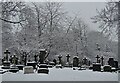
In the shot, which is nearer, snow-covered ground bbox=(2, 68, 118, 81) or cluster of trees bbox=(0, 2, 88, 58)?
snow-covered ground bbox=(2, 68, 118, 81)

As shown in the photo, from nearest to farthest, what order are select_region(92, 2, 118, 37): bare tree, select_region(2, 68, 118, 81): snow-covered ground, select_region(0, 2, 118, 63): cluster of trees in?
select_region(2, 68, 118, 81): snow-covered ground
select_region(92, 2, 118, 37): bare tree
select_region(0, 2, 118, 63): cluster of trees

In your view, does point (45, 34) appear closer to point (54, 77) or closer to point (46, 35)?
point (46, 35)

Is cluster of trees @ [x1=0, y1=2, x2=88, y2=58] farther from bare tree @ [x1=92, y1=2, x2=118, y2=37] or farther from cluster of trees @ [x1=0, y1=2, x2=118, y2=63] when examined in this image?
bare tree @ [x1=92, y1=2, x2=118, y2=37]

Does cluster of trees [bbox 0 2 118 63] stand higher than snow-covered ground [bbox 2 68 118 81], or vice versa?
cluster of trees [bbox 0 2 118 63]

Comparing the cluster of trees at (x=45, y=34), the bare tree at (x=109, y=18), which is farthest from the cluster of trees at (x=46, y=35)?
the bare tree at (x=109, y=18)

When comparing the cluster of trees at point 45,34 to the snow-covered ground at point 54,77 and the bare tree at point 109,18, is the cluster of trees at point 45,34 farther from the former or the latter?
the snow-covered ground at point 54,77

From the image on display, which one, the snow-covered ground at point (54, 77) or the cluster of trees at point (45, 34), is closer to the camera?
the snow-covered ground at point (54, 77)

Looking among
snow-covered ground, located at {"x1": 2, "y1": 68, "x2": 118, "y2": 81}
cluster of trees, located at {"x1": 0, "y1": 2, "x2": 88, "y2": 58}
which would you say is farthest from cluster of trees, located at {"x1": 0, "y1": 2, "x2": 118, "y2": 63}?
snow-covered ground, located at {"x1": 2, "y1": 68, "x2": 118, "y2": 81}

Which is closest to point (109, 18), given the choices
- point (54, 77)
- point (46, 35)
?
point (54, 77)

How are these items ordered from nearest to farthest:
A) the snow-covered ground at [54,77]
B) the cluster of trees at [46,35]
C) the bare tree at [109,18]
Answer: the snow-covered ground at [54,77], the bare tree at [109,18], the cluster of trees at [46,35]

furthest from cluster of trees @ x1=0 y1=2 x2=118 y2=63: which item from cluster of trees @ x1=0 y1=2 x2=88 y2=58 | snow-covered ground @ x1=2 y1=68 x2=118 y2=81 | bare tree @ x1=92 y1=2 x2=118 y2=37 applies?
snow-covered ground @ x1=2 y1=68 x2=118 y2=81

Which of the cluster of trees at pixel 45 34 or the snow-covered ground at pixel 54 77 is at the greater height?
the cluster of trees at pixel 45 34

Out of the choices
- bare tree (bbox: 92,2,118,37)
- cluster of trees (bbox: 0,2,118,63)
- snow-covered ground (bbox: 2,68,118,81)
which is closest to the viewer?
snow-covered ground (bbox: 2,68,118,81)

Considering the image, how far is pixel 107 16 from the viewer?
2084 centimetres
